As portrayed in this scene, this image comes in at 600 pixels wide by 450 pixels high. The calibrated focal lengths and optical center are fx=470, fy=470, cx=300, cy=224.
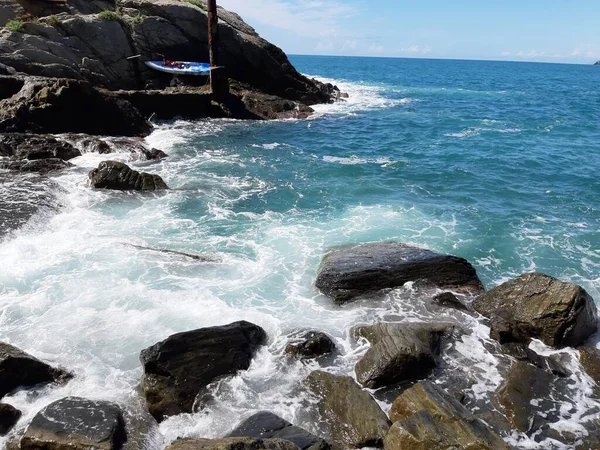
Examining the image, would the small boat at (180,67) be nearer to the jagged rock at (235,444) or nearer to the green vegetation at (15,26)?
the green vegetation at (15,26)

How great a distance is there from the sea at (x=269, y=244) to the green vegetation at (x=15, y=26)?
1015cm

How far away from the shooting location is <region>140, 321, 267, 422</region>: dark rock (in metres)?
8.05

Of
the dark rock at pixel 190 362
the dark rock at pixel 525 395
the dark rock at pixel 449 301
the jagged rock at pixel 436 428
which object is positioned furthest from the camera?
the dark rock at pixel 449 301

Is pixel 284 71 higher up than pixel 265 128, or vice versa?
pixel 284 71

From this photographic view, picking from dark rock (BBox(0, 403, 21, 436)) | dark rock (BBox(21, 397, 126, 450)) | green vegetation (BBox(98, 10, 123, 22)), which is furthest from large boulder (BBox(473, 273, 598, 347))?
green vegetation (BBox(98, 10, 123, 22))

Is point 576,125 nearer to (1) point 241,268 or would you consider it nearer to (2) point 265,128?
(2) point 265,128

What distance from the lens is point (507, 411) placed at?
8.13 m

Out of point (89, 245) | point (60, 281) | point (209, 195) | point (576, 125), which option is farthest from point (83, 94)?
point (576, 125)

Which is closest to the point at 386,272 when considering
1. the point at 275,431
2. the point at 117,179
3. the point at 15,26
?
the point at 275,431

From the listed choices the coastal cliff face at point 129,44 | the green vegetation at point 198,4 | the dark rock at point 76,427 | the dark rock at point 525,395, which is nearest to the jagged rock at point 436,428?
the dark rock at point 525,395

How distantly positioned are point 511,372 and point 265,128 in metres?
25.2

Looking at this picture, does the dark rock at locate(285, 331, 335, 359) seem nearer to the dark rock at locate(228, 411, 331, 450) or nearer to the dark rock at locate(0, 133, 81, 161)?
the dark rock at locate(228, 411, 331, 450)

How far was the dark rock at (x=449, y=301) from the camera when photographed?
1123cm

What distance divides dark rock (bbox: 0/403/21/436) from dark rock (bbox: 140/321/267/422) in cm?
198
